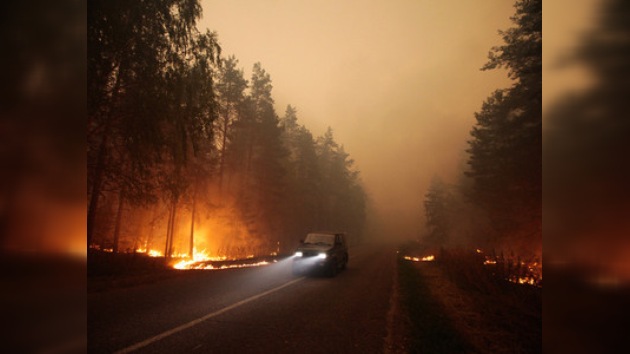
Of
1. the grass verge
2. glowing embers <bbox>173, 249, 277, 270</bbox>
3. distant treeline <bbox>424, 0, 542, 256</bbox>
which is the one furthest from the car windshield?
distant treeline <bbox>424, 0, 542, 256</bbox>

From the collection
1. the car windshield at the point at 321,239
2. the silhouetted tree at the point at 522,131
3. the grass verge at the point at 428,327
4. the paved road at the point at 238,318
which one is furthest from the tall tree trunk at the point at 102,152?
the silhouetted tree at the point at 522,131

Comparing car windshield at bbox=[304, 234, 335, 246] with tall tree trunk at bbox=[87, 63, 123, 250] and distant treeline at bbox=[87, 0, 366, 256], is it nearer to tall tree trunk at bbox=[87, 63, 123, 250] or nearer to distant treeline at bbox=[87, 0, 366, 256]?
distant treeline at bbox=[87, 0, 366, 256]

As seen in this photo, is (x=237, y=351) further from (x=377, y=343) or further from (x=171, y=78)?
(x=171, y=78)

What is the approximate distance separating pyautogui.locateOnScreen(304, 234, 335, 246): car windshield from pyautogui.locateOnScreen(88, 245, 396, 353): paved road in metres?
4.37

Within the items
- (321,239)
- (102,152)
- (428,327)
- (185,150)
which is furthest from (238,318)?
(321,239)

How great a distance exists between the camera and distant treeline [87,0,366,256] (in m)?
11.9

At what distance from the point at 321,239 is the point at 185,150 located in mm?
8251

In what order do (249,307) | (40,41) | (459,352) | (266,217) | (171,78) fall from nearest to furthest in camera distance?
(40,41)
(459,352)
(249,307)
(171,78)
(266,217)

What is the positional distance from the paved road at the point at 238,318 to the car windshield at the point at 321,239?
4.37 m

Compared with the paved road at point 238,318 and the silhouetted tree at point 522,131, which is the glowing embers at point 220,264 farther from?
the silhouetted tree at point 522,131

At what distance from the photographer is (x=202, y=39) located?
1418cm

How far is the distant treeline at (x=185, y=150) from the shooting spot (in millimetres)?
11852

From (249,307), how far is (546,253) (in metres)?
8.08

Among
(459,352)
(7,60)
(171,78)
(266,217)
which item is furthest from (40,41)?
(266,217)
